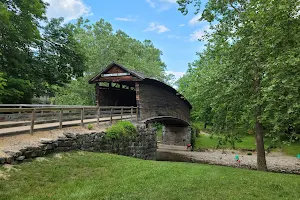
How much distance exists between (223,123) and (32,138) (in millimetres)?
8082

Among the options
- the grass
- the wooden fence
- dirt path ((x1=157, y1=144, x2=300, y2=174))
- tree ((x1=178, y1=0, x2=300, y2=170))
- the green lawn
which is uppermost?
tree ((x1=178, y1=0, x2=300, y2=170))

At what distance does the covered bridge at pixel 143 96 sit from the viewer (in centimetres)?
1586

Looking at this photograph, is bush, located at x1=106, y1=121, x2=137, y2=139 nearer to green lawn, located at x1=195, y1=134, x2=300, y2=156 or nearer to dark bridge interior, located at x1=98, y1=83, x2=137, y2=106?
dark bridge interior, located at x1=98, y1=83, x2=137, y2=106

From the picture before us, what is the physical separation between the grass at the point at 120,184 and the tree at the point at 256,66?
1.78 metres

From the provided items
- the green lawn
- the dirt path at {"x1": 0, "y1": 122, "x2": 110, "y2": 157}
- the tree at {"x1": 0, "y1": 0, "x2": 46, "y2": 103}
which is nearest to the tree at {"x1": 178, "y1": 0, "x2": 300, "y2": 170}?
the dirt path at {"x1": 0, "y1": 122, "x2": 110, "y2": 157}

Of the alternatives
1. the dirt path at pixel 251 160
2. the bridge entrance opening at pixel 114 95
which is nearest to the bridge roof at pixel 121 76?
the bridge entrance opening at pixel 114 95

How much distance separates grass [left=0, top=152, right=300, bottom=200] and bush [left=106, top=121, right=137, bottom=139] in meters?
3.79

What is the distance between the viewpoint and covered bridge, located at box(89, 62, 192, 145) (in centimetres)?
1586

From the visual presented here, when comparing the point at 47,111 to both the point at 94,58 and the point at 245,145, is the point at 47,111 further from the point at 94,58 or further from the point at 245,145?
the point at 245,145

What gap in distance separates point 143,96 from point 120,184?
36.9 feet

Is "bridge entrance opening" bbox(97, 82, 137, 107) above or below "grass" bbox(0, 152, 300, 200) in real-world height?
above

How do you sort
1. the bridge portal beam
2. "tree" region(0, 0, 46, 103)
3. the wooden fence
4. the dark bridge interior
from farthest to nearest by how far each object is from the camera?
the bridge portal beam, the dark bridge interior, "tree" region(0, 0, 46, 103), the wooden fence

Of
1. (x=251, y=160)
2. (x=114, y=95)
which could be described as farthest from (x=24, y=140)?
(x=251, y=160)

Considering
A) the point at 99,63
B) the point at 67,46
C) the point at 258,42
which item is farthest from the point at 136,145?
the point at 99,63
